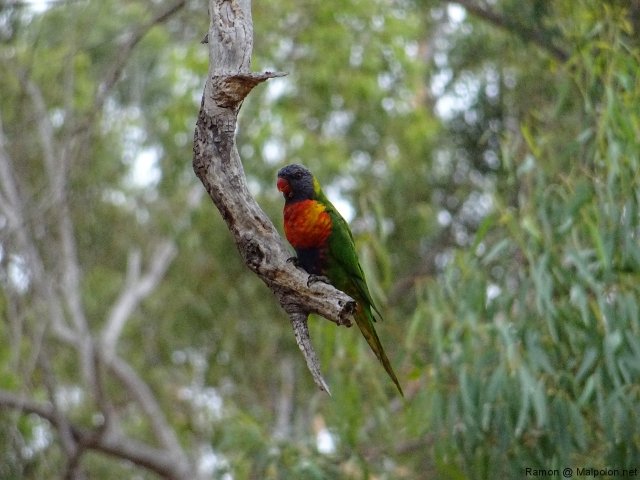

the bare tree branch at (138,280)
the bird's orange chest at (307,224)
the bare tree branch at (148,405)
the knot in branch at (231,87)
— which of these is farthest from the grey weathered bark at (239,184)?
the bare tree branch at (138,280)

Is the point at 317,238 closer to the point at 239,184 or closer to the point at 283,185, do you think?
the point at 283,185

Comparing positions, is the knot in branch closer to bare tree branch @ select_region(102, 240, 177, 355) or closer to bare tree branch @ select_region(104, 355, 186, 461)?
bare tree branch @ select_region(104, 355, 186, 461)

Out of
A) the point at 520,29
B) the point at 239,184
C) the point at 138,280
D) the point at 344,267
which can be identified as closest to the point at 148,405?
the point at 138,280

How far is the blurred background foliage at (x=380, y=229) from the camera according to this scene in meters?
3.49

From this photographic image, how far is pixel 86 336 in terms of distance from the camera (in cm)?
646

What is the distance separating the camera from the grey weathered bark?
229 centimetres

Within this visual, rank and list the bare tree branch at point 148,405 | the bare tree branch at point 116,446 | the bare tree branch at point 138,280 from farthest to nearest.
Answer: the bare tree branch at point 138,280 → the bare tree branch at point 148,405 → the bare tree branch at point 116,446

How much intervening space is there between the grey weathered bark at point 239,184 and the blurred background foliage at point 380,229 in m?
1.27

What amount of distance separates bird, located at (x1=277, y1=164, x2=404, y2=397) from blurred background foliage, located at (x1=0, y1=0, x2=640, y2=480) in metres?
0.62

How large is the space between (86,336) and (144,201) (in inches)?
104

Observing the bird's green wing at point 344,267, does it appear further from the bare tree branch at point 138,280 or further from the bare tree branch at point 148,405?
the bare tree branch at point 138,280

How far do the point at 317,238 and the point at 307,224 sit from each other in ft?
0.23

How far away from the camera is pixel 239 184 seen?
2.34 m

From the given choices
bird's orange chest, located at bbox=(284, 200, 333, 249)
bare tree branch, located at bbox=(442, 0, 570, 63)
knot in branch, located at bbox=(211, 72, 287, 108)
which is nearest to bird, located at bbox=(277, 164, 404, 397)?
bird's orange chest, located at bbox=(284, 200, 333, 249)
